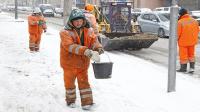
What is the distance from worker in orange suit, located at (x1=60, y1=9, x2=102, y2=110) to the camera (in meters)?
6.73

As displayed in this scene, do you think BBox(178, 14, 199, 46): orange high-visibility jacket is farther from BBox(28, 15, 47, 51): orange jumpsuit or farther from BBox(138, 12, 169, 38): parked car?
BBox(138, 12, 169, 38): parked car

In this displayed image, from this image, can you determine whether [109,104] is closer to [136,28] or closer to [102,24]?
[102,24]

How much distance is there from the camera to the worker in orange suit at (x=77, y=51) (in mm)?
6730

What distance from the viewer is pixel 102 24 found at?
19016mm

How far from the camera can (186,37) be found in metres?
11.6

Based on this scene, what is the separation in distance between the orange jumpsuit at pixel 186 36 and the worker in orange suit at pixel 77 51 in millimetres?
5101

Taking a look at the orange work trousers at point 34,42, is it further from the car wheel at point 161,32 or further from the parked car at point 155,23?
the car wheel at point 161,32

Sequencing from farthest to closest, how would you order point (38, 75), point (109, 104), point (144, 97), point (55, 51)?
point (55, 51) < point (38, 75) < point (144, 97) < point (109, 104)

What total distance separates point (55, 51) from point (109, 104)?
777 cm

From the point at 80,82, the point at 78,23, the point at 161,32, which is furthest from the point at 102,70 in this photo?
the point at 161,32

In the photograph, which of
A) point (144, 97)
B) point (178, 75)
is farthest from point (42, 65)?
point (144, 97)

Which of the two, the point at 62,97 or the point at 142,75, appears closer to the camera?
the point at 62,97

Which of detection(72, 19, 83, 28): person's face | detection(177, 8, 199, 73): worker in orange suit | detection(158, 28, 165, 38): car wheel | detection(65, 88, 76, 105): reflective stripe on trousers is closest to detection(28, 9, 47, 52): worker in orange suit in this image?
detection(177, 8, 199, 73): worker in orange suit

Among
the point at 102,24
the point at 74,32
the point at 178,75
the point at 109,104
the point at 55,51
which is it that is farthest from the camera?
the point at 102,24
